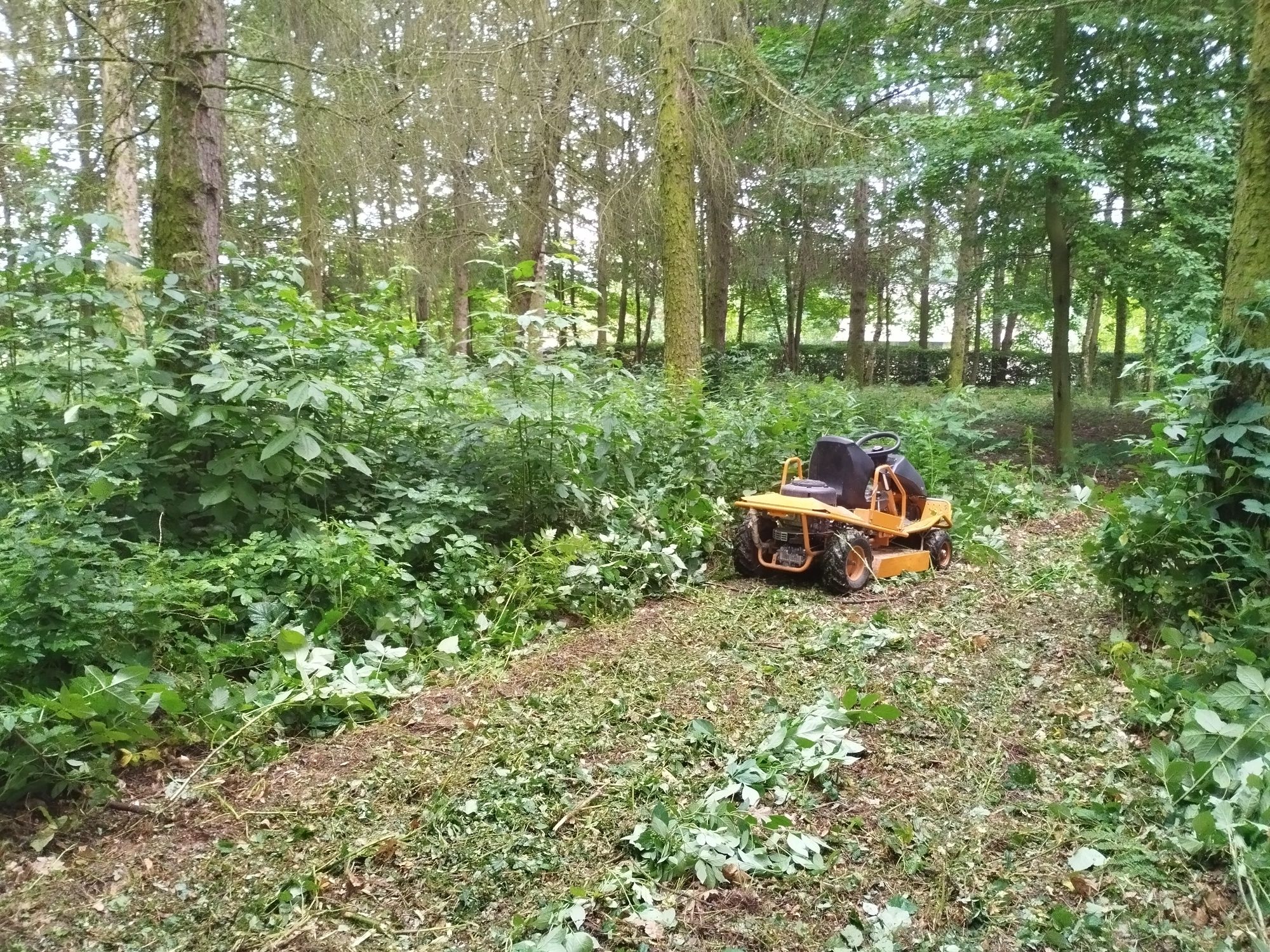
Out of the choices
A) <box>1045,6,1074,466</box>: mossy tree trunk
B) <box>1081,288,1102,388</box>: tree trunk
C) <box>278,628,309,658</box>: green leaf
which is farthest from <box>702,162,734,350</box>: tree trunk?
<box>1081,288,1102,388</box>: tree trunk

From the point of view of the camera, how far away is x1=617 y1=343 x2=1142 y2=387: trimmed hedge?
76.4 feet

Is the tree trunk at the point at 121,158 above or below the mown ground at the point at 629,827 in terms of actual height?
above

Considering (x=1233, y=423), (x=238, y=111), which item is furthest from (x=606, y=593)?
(x=238, y=111)

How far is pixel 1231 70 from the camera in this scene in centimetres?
946

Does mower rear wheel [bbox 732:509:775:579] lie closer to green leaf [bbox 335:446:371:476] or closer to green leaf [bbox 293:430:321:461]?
green leaf [bbox 335:446:371:476]

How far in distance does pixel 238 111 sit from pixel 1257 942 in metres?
7.50

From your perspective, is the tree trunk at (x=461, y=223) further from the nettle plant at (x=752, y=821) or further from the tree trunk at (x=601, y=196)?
the nettle plant at (x=752, y=821)

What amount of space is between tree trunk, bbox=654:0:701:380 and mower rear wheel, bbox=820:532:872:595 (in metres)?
3.30

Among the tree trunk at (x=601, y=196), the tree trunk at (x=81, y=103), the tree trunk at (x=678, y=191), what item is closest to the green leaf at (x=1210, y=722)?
the tree trunk at (x=678, y=191)

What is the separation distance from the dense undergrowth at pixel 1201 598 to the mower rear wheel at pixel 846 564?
1.48 metres

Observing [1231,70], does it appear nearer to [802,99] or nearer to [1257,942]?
[802,99]

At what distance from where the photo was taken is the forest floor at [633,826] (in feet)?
7.16

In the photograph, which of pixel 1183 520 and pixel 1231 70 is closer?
pixel 1183 520

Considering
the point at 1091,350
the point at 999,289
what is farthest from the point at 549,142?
the point at 1091,350
